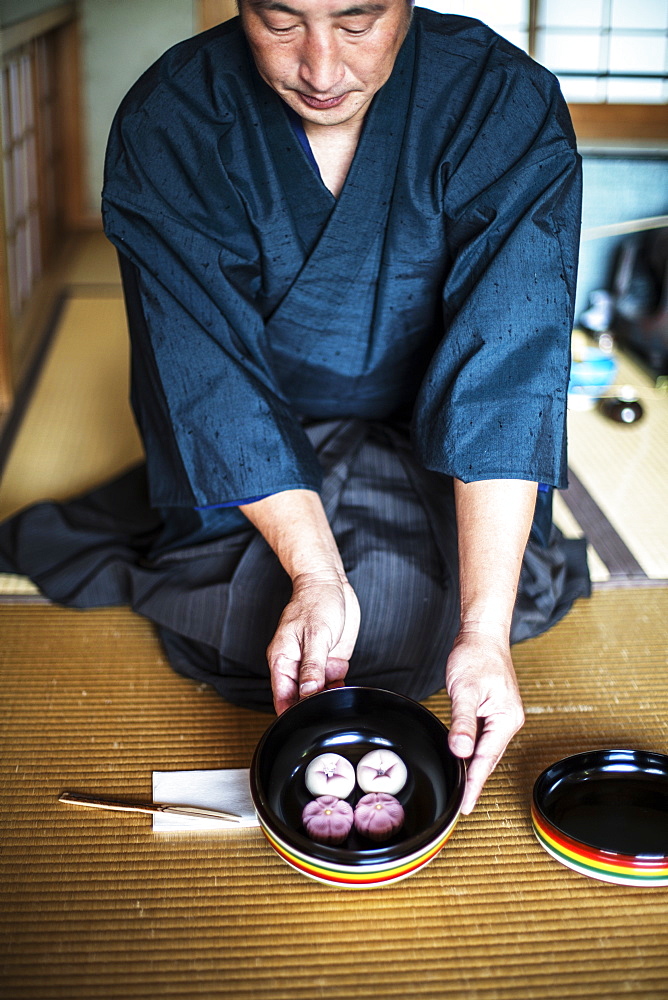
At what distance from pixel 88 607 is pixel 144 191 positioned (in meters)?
0.82

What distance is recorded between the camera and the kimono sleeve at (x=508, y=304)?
1.46 m

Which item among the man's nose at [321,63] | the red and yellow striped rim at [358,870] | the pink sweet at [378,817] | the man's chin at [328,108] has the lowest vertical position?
the pink sweet at [378,817]

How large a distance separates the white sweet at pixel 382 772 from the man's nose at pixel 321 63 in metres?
0.93

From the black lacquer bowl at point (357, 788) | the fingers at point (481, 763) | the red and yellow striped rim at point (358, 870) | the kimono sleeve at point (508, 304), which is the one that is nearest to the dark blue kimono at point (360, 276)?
the kimono sleeve at point (508, 304)

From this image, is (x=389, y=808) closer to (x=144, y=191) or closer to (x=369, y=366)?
(x=369, y=366)

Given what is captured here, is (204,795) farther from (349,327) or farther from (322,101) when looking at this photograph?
(322,101)

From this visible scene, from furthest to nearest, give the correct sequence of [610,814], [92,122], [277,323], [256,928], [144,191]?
1. [92,122]
2. [277,323]
3. [144,191]
4. [610,814]
5. [256,928]

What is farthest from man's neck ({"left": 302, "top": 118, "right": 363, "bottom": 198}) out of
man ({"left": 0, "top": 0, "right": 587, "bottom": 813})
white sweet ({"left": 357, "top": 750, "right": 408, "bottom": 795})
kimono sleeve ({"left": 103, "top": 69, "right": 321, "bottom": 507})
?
white sweet ({"left": 357, "top": 750, "right": 408, "bottom": 795})

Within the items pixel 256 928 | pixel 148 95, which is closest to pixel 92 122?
pixel 148 95

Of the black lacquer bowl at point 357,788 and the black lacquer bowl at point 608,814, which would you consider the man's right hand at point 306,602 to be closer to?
the black lacquer bowl at point 357,788

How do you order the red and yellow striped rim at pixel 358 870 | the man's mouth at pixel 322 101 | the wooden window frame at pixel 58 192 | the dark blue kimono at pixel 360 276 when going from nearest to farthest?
the red and yellow striped rim at pixel 358 870 → the man's mouth at pixel 322 101 → the dark blue kimono at pixel 360 276 → the wooden window frame at pixel 58 192

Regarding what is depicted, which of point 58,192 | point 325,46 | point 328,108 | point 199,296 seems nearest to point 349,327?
point 199,296

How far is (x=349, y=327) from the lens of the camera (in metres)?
1.72

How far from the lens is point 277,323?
172 centimetres
